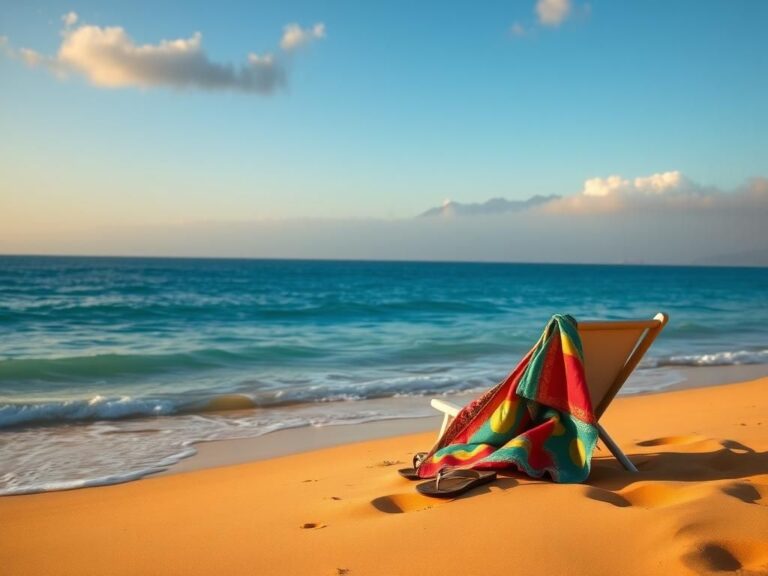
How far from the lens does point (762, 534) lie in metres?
2.72

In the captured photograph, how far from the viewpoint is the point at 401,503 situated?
3.64 metres

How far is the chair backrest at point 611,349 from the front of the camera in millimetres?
4109

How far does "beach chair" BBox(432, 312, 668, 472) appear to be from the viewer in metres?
4.07

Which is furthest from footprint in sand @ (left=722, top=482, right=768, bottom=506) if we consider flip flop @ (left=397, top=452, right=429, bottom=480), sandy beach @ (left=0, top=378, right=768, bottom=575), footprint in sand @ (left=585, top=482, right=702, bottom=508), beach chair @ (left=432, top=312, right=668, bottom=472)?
flip flop @ (left=397, top=452, right=429, bottom=480)

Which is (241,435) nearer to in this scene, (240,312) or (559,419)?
(559,419)

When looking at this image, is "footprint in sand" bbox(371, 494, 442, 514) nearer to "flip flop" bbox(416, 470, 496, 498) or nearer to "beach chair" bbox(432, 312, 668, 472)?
"flip flop" bbox(416, 470, 496, 498)

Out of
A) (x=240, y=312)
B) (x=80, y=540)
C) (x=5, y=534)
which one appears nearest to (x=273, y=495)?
(x=80, y=540)

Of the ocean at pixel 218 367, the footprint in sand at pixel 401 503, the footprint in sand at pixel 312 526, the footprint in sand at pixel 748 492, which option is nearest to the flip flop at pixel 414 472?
the footprint in sand at pixel 401 503

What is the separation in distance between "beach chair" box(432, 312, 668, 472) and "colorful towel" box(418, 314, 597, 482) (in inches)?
7.1

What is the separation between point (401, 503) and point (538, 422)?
104cm

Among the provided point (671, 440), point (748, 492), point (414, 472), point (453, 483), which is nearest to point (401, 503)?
point (453, 483)

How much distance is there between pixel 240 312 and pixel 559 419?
69.8 feet

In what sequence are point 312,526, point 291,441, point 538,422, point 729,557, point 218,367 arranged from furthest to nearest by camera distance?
point 218,367
point 291,441
point 538,422
point 312,526
point 729,557

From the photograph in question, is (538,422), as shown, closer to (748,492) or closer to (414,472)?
(414,472)
